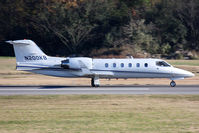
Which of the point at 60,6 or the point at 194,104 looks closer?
the point at 194,104

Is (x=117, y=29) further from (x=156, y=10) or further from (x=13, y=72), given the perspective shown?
(x=13, y=72)

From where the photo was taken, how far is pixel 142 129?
1441cm

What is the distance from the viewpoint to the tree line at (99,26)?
6328 centimetres

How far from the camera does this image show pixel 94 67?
31.0 m

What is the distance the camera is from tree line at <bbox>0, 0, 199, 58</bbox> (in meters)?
63.3

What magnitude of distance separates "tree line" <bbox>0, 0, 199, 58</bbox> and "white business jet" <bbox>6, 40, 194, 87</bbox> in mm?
30295

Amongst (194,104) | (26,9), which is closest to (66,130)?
(194,104)

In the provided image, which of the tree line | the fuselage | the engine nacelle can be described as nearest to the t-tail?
the fuselage

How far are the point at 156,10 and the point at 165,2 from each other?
7.73ft

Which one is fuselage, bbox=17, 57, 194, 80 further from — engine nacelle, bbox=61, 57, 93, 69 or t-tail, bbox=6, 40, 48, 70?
t-tail, bbox=6, 40, 48, 70

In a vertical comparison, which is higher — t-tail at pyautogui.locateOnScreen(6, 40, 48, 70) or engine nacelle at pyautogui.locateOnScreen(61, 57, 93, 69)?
t-tail at pyautogui.locateOnScreen(6, 40, 48, 70)

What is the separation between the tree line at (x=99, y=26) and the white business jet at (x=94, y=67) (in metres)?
30.3

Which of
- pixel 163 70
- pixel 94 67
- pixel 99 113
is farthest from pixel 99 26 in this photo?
pixel 99 113

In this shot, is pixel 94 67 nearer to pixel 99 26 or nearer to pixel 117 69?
pixel 117 69
